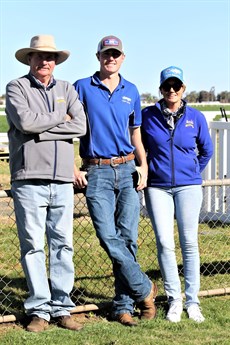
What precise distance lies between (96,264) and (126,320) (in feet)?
7.36

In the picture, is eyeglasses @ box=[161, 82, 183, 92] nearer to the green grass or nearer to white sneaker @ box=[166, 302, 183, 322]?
white sneaker @ box=[166, 302, 183, 322]

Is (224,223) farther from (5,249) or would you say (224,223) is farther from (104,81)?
(104,81)

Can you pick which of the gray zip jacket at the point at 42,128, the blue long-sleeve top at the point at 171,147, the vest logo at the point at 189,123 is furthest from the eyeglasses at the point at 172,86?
the gray zip jacket at the point at 42,128

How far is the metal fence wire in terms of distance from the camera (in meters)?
6.45

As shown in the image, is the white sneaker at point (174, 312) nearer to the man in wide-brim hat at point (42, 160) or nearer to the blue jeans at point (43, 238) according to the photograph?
the blue jeans at point (43, 238)

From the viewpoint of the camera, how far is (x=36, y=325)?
5.26 metres

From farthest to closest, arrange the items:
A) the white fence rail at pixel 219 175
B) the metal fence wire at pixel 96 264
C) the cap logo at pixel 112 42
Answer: the white fence rail at pixel 219 175 → the metal fence wire at pixel 96 264 → the cap logo at pixel 112 42

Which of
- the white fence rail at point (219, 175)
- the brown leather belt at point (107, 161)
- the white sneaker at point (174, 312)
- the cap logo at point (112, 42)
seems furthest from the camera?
the white fence rail at point (219, 175)

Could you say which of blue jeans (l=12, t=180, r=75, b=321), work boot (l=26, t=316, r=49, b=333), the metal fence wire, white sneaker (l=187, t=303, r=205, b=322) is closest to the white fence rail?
the metal fence wire

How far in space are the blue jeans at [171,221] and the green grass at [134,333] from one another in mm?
332

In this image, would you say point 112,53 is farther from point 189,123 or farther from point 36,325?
point 36,325

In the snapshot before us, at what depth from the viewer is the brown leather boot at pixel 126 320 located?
18.0 feet

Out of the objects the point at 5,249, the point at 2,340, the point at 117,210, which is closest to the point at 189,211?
the point at 117,210

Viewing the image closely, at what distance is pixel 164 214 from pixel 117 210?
1.32 ft
